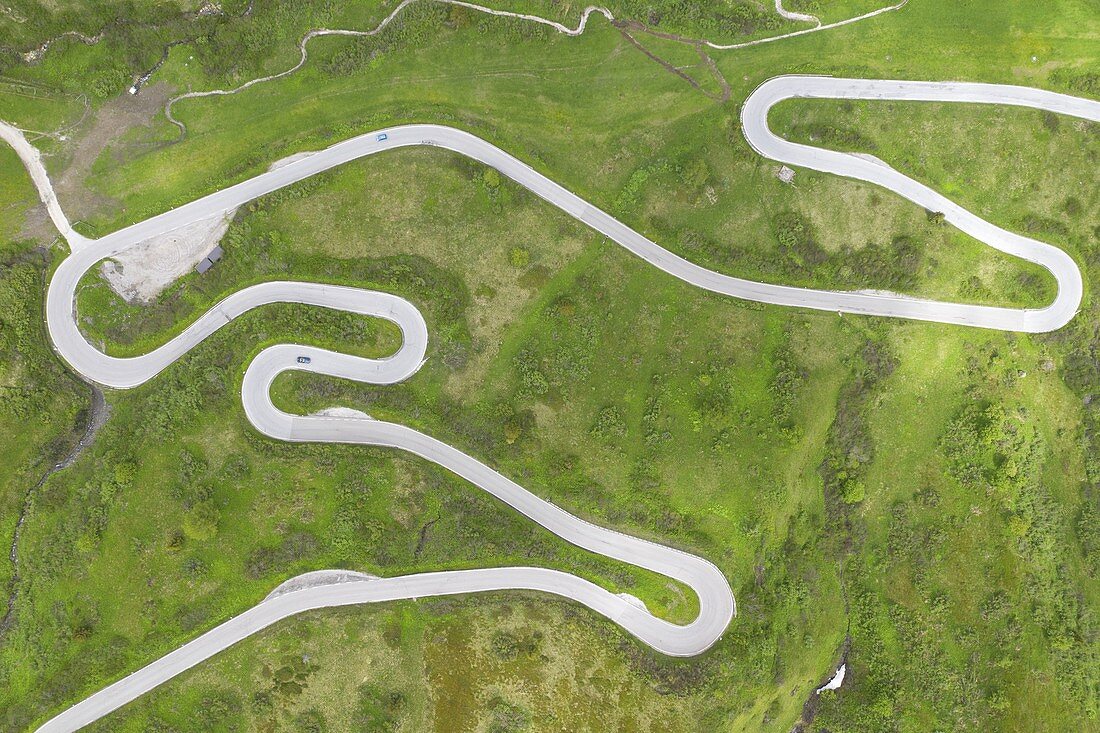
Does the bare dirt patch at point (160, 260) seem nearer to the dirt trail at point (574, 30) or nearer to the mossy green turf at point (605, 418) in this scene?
the mossy green turf at point (605, 418)

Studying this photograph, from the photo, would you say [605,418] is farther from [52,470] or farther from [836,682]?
[52,470]

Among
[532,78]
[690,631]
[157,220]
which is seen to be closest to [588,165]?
[532,78]

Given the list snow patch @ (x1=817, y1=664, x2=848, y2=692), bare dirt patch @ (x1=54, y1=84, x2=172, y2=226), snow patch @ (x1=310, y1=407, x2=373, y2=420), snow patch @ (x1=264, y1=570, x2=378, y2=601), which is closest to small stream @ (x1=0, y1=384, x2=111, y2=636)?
bare dirt patch @ (x1=54, y1=84, x2=172, y2=226)

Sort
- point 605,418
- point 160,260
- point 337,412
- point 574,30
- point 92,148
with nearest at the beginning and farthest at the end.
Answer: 1. point 605,418
2. point 337,412
3. point 92,148
4. point 160,260
5. point 574,30

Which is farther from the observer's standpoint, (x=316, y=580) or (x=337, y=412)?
(x=337, y=412)

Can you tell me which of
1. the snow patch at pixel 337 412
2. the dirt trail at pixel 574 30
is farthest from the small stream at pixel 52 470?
the dirt trail at pixel 574 30

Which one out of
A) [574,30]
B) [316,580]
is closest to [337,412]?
[316,580]
